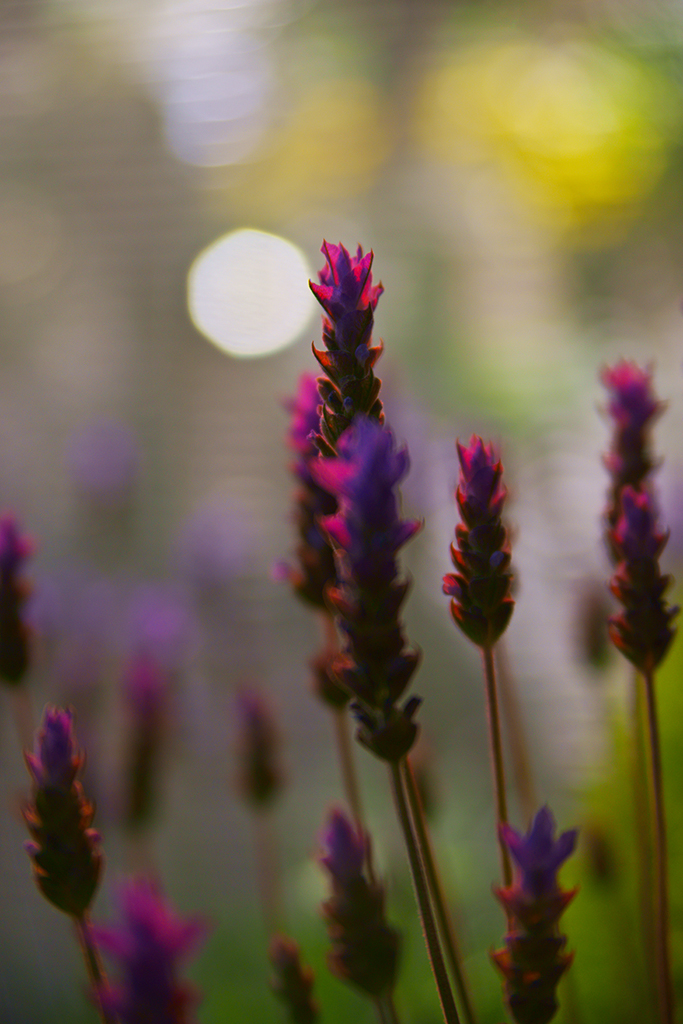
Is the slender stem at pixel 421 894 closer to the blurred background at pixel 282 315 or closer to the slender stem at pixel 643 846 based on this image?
the slender stem at pixel 643 846

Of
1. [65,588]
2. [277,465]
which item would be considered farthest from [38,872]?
[277,465]

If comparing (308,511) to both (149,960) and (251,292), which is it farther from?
(251,292)

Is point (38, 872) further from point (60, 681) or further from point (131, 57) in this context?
point (131, 57)

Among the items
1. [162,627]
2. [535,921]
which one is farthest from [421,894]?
[162,627]

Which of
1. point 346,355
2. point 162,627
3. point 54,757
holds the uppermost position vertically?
point 346,355

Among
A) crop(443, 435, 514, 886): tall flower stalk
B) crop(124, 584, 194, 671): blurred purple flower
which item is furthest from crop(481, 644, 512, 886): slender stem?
crop(124, 584, 194, 671): blurred purple flower

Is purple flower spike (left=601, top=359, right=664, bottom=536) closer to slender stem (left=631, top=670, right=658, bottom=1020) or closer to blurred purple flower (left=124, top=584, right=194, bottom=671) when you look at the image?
slender stem (left=631, top=670, right=658, bottom=1020)
